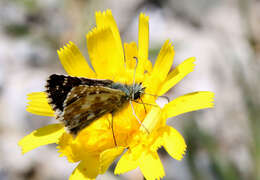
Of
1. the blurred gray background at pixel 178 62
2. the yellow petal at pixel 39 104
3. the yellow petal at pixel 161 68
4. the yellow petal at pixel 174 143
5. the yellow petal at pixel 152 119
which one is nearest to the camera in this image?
the yellow petal at pixel 174 143

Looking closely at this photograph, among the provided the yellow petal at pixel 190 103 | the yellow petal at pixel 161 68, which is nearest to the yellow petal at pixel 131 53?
the yellow petal at pixel 161 68

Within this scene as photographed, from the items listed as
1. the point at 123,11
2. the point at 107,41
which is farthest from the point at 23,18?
the point at 107,41

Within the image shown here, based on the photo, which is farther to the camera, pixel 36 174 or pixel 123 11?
pixel 123 11

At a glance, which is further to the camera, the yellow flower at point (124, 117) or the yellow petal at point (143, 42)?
the yellow petal at point (143, 42)

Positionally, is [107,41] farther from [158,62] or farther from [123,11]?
[123,11]

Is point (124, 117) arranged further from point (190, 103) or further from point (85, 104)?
point (190, 103)

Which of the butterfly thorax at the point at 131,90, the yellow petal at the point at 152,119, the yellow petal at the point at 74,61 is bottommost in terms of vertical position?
the yellow petal at the point at 152,119

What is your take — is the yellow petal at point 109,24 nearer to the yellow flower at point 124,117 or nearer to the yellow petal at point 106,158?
the yellow flower at point 124,117
